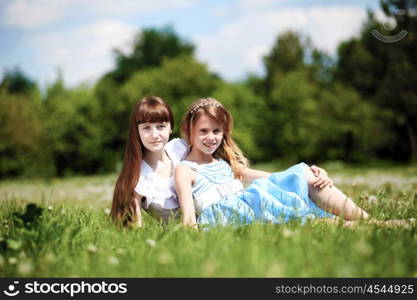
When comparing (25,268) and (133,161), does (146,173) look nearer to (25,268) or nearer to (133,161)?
(133,161)

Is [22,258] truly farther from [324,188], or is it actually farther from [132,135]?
[324,188]

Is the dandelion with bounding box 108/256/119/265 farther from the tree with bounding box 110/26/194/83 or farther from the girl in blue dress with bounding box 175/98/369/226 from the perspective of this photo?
the tree with bounding box 110/26/194/83

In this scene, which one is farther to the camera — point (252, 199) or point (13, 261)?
point (252, 199)

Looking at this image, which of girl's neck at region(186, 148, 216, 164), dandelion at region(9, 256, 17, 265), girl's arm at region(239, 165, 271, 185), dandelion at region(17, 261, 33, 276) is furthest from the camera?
girl's arm at region(239, 165, 271, 185)

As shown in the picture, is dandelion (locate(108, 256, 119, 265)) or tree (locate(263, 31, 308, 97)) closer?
dandelion (locate(108, 256, 119, 265))

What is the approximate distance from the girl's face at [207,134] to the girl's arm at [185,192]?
0.29 metres

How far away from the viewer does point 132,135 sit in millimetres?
4527

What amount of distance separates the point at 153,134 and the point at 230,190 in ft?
2.98

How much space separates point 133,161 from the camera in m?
4.48

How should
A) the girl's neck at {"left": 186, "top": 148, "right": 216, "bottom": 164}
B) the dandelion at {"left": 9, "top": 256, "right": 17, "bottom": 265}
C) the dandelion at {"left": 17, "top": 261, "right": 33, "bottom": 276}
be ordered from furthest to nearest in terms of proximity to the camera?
1. the girl's neck at {"left": 186, "top": 148, "right": 216, "bottom": 164}
2. the dandelion at {"left": 9, "top": 256, "right": 17, "bottom": 265}
3. the dandelion at {"left": 17, "top": 261, "right": 33, "bottom": 276}

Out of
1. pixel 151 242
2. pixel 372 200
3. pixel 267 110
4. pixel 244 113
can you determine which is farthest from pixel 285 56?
pixel 151 242

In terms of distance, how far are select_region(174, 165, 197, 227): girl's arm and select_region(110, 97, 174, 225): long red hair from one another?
37cm

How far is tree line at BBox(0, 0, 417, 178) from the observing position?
924 inches

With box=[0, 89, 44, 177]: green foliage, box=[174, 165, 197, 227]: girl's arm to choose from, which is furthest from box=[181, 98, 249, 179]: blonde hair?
box=[0, 89, 44, 177]: green foliage
